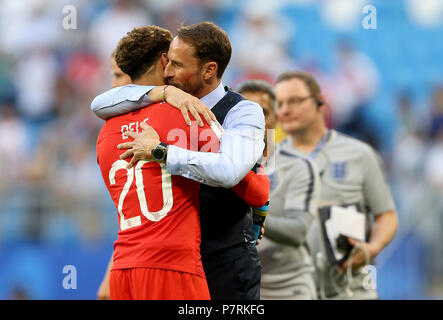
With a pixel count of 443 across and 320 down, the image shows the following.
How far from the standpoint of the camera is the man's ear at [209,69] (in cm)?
334

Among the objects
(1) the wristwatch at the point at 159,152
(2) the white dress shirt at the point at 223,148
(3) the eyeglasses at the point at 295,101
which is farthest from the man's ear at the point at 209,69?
(3) the eyeglasses at the point at 295,101

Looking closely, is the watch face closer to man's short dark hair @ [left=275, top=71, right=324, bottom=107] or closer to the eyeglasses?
the eyeglasses

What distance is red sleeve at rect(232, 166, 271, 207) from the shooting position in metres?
3.15

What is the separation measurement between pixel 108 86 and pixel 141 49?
22.8 feet

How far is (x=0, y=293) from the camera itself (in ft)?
27.2

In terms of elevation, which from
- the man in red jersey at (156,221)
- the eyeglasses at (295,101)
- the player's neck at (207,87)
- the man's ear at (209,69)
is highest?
the man's ear at (209,69)

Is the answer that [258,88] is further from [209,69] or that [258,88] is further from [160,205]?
[160,205]

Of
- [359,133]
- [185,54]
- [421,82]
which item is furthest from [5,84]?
[185,54]

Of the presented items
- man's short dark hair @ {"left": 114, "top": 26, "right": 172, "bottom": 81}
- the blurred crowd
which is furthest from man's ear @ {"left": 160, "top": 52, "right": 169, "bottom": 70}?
the blurred crowd

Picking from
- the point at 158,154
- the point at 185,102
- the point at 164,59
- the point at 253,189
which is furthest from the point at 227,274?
the point at 164,59

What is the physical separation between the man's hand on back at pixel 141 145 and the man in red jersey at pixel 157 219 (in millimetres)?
34

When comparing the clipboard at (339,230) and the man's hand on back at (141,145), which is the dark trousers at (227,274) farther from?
the clipboard at (339,230)

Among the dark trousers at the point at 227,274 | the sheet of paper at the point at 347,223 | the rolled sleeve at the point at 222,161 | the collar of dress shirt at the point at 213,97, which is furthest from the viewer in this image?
the sheet of paper at the point at 347,223
